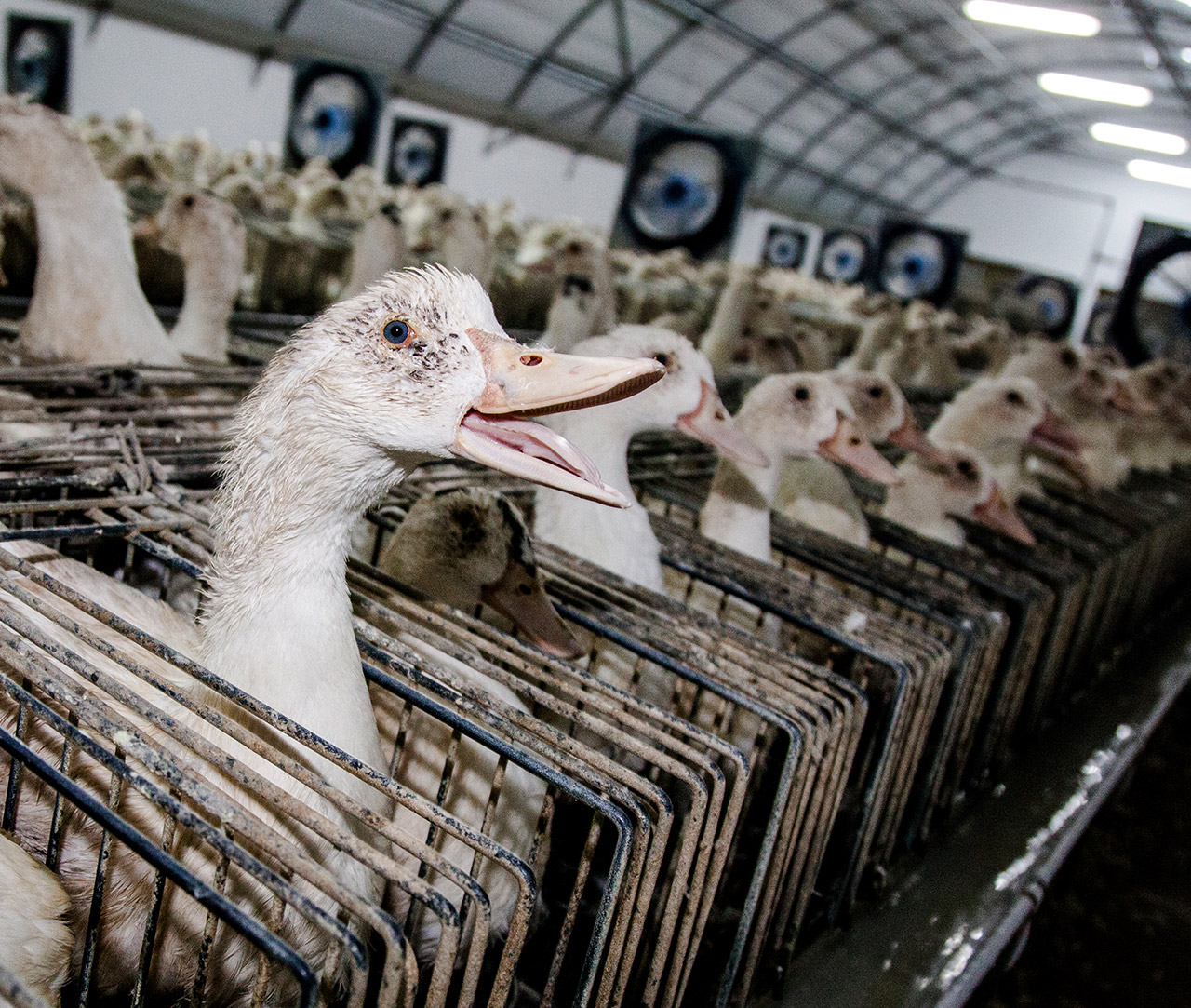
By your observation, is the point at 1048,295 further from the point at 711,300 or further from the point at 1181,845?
the point at 1181,845

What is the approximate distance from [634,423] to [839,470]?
1.44 m

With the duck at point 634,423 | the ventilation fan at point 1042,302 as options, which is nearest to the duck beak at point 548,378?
the duck at point 634,423

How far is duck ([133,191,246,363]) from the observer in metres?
3.75

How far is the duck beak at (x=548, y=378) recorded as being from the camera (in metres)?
1.15

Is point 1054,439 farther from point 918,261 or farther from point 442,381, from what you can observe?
point 918,261

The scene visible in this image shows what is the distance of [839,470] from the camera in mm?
3611

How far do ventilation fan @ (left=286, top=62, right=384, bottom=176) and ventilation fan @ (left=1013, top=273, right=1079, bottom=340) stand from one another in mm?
9628

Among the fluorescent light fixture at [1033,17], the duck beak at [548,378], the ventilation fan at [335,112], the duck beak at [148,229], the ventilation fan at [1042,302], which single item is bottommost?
the duck beak at [148,229]

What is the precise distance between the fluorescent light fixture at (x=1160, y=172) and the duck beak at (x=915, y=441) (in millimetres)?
24938

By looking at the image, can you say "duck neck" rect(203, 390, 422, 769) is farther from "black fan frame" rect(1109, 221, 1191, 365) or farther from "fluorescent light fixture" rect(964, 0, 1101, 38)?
"fluorescent light fixture" rect(964, 0, 1101, 38)

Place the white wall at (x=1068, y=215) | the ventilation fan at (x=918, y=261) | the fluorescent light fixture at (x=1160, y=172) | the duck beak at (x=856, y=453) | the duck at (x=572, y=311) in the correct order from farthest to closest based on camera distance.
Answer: the white wall at (x=1068, y=215) < the fluorescent light fixture at (x=1160, y=172) < the ventilation fan at (x=918, y=261) < the duck at (x=572, y=311) < the duck beak at (x=856, y=453)

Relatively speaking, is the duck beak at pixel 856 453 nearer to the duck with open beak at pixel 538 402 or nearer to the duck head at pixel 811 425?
the duck head at pixel 811 425

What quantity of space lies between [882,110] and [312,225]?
18497 millimetres

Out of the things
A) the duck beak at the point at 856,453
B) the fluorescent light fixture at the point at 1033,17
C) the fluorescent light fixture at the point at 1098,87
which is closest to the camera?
the duck beak at the point at 856,453
